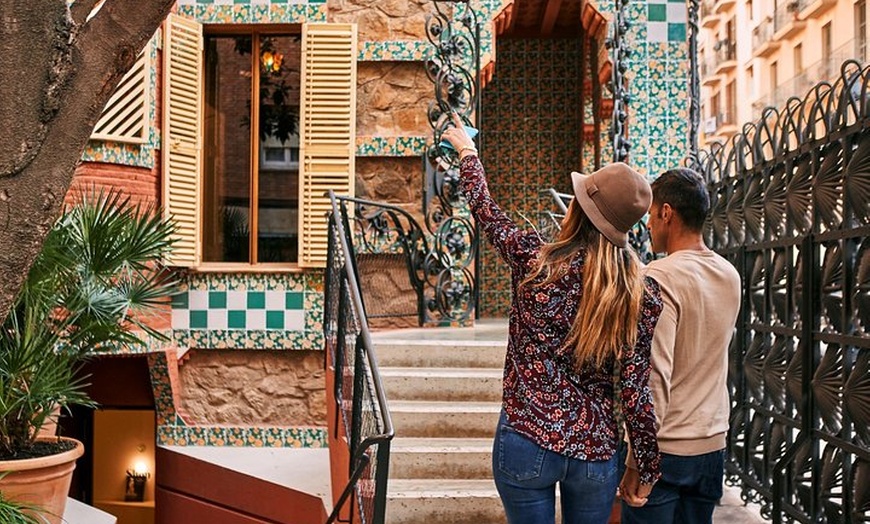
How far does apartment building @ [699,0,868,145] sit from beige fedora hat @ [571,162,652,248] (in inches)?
862

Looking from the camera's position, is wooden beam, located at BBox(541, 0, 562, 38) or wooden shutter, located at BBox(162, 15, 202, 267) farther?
wooden beam, located at BBox(541, 0, 562, 38)

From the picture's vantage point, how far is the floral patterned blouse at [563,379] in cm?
275

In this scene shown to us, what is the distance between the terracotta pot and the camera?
233 inches

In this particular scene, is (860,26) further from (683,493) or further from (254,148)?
(683,493)

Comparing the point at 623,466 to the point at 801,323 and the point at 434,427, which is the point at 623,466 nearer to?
the point at 801,323

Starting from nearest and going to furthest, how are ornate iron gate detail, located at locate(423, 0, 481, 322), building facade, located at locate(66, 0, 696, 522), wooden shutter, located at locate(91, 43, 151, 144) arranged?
ornate iron gate detail, located at locate(423, 0, 481, 322), wooden shutter, located at locate(91, 43, 151, 144), building facade, located at locate(66, 0, 696, 522)

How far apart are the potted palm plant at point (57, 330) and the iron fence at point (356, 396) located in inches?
45.4

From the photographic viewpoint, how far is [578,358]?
2.75 meters

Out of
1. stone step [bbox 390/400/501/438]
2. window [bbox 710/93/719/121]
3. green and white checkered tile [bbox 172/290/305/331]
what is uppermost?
window [bbox 710/93/719/121]

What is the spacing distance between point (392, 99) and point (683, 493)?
692cm

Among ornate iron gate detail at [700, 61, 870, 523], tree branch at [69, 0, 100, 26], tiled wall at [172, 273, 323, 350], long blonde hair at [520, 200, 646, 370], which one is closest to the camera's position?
long blonde hair at [520, 200, 646, 370]

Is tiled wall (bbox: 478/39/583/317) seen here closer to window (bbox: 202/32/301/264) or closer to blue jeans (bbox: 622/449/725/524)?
window (bbox: 202/32/301/264)

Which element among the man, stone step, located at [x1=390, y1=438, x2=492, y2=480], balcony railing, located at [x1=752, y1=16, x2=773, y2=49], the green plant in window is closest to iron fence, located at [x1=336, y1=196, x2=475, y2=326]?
the green plant in window

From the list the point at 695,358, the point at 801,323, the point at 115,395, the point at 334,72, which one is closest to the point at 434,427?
the point at 801,323
